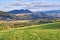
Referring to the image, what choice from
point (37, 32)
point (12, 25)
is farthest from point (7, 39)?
point (12, 25)

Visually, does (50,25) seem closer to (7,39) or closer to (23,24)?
(23,24)

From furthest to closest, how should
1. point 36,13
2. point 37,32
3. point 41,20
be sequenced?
point 36,13 → point 41,20 → point 37,32

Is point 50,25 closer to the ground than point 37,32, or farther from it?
closer to the ground

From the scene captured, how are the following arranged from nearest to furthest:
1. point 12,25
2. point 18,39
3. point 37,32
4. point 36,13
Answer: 1. point 18,39
2. point 37,32
3. point 12,25
4. point 36,13

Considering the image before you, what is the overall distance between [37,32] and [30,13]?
6200 mm

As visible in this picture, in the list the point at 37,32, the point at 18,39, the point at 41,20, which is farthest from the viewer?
the point at 41,20

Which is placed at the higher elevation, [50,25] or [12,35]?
[12,35]

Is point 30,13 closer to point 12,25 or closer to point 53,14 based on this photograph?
point 53,14

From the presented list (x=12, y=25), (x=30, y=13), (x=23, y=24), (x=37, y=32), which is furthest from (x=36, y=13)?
(x=37, y=32)

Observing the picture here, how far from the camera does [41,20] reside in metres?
13.9

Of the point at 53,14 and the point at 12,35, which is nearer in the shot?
the point at 12,35

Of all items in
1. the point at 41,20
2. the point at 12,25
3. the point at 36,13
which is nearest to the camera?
the point at 12,25

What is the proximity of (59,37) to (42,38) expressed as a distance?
2.93ft

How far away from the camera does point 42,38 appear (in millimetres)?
8695
